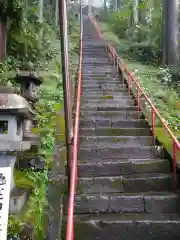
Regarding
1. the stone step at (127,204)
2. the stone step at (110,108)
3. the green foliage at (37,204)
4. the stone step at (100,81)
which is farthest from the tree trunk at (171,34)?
the green foliage at (37,204)

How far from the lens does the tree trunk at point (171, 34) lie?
1302 centimetres

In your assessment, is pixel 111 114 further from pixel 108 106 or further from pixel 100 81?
pixel 100 81

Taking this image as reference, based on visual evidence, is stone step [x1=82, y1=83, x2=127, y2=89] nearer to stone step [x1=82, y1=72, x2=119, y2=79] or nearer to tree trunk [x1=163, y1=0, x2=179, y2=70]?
stone step [x1=82, y1=72, x2=119, y2=79]

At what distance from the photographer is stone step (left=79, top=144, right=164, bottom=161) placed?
230 inches

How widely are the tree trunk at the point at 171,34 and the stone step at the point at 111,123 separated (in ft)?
22.3

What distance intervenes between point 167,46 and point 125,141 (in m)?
8.49

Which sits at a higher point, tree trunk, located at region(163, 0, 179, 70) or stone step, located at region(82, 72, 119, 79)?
tree trunk, located at region(163, 0, 179, 70)

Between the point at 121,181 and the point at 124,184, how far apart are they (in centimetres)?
8

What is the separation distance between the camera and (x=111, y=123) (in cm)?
721

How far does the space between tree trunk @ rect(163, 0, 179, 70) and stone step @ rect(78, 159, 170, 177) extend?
8.66 metres

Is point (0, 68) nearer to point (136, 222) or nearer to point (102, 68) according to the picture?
point (102, 68)

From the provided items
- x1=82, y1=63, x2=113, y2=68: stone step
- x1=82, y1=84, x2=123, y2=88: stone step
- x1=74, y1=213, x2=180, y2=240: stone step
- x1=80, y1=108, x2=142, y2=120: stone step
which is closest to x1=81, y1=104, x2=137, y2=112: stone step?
x1=80, y1=108, x2=142, y2=120: stone step

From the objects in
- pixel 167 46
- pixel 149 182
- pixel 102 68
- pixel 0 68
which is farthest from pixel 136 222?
pixel 167 46

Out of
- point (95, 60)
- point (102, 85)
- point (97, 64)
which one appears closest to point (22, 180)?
point (102, 85)
